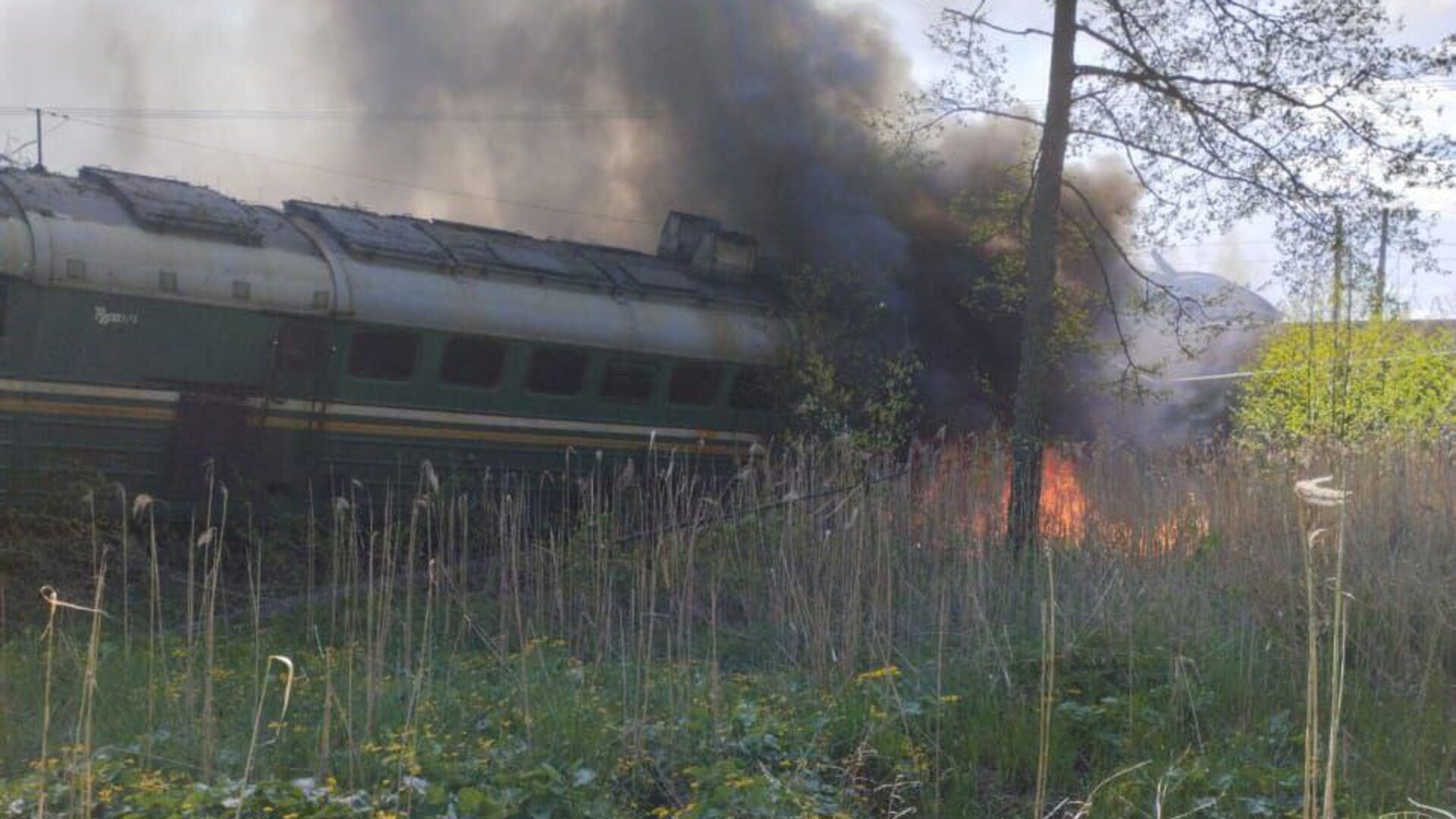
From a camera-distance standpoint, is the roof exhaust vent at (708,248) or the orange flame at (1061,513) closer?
the orange flame at (1061,513)

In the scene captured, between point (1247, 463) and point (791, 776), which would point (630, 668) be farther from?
point (1247, 463)

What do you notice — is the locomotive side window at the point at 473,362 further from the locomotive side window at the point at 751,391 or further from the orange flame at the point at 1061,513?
the orange flame at the point at 1061,513

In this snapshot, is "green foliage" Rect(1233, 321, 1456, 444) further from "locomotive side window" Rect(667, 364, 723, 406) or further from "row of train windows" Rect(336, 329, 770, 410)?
"locomotive side window" Rect(667, 364, 723, 406)

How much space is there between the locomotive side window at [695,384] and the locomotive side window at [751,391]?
0.71 feet

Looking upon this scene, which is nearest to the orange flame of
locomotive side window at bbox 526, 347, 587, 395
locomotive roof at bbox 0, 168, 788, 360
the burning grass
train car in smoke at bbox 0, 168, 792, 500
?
the burning grass

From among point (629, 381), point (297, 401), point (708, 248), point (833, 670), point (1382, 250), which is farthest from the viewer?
point (708, 248)

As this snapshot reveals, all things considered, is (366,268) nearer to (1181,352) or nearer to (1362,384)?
(1181,352)

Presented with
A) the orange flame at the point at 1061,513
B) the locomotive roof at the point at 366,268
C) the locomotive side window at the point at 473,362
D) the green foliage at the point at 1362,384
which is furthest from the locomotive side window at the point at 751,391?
the green foliage at the point at 1362,384

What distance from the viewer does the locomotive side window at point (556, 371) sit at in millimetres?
14328

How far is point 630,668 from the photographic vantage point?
748 centimetres

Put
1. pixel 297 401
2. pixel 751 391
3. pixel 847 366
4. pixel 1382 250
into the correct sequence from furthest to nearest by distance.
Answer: pixel 751 391 < pixel 847 366 < pixel 297 401 < pixel 1382 250

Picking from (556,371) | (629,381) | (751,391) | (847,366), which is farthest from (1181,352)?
(556,371)

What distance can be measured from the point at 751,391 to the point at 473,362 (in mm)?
3321

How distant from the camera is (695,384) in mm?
15492
